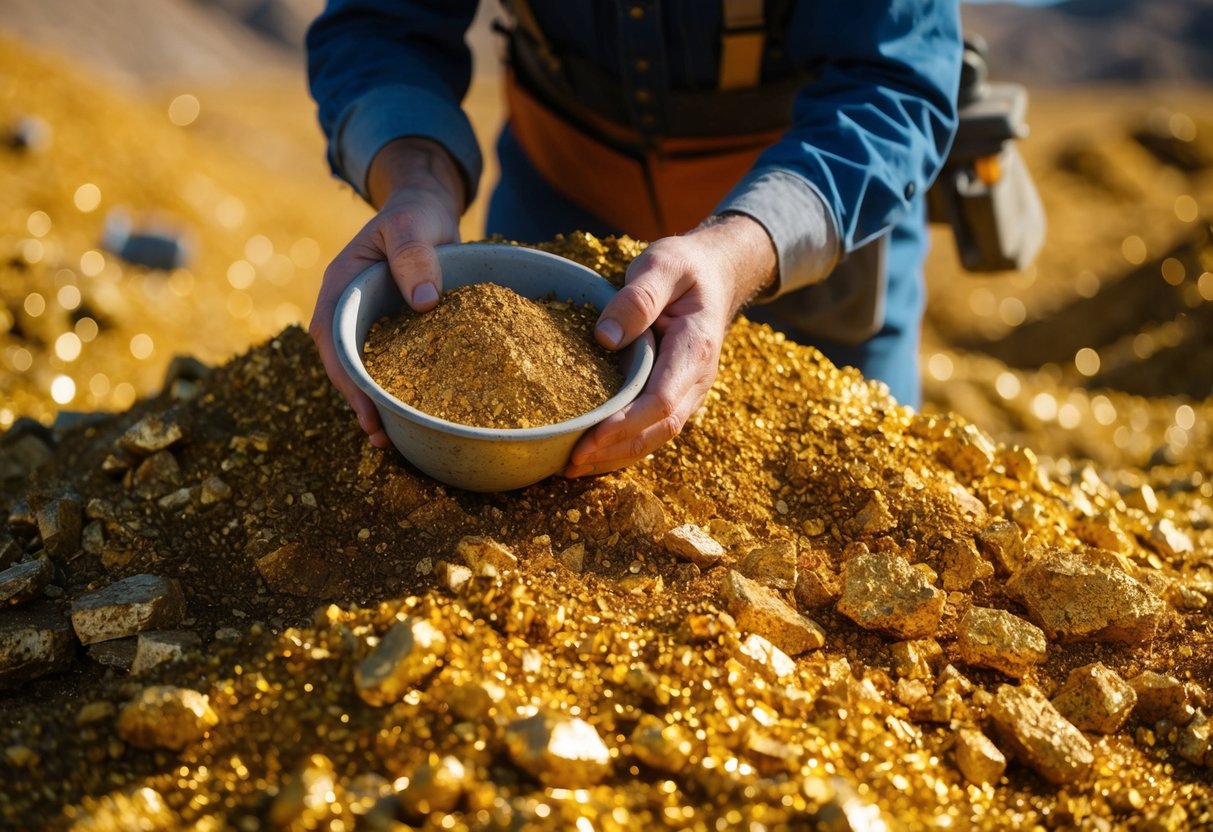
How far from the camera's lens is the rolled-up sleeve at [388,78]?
2027 millimetres

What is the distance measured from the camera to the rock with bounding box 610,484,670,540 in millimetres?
1615

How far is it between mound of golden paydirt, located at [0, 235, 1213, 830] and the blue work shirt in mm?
323

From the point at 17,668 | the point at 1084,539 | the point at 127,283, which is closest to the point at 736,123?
the point at 1084,539

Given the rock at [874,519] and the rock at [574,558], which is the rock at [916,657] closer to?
the rock at [874,519]

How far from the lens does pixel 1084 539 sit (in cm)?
192

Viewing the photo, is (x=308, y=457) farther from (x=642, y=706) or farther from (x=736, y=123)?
(x=736, y=123)

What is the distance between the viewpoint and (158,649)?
55.0 inches

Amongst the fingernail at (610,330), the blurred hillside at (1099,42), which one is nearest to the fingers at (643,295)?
the fingernail at (610,330)

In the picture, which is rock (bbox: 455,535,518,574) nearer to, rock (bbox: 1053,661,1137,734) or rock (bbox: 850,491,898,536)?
rock (bbox: 850,491,898,536)

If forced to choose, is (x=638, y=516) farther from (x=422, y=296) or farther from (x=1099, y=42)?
(x=1099, y=42)

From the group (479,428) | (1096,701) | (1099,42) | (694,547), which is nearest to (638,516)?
(694,547)

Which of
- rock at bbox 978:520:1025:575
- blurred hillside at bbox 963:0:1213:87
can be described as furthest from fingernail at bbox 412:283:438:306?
blurred hillside at bbox 963:0:1213:87

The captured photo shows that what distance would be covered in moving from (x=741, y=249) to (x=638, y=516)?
460 millimetres

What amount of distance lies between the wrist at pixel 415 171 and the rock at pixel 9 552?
2.81 ft
